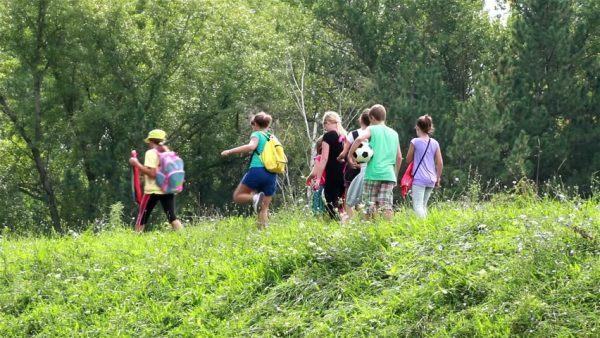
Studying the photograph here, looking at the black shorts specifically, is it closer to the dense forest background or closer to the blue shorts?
the blue shorts

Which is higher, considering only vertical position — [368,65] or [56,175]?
[368,65]

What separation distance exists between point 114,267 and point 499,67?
31.1 metres

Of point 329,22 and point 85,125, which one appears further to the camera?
point 329,22

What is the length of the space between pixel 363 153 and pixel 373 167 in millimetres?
203

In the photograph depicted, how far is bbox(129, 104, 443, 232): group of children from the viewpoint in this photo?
1109 centimetres

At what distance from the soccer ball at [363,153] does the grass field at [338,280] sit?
903 millimetres

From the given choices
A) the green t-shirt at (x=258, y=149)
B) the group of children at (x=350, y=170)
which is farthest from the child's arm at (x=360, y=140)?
the green t-shirt at (x=258, y=149)

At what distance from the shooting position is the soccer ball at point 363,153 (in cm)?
1118

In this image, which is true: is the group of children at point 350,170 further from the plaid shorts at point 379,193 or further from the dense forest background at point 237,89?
the dense forest background at point 237,89

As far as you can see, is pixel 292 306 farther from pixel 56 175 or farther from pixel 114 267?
pixel 56 175

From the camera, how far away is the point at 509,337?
684cm

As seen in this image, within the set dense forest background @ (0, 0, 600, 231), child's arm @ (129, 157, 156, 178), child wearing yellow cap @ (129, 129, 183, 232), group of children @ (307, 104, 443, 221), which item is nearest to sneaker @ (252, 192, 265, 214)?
group of children @ (307, 104, 443, 221)

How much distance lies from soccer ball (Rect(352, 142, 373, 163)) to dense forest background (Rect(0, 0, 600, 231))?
2563 cm

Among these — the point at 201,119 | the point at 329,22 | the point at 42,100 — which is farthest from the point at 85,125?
the point at 329,22
